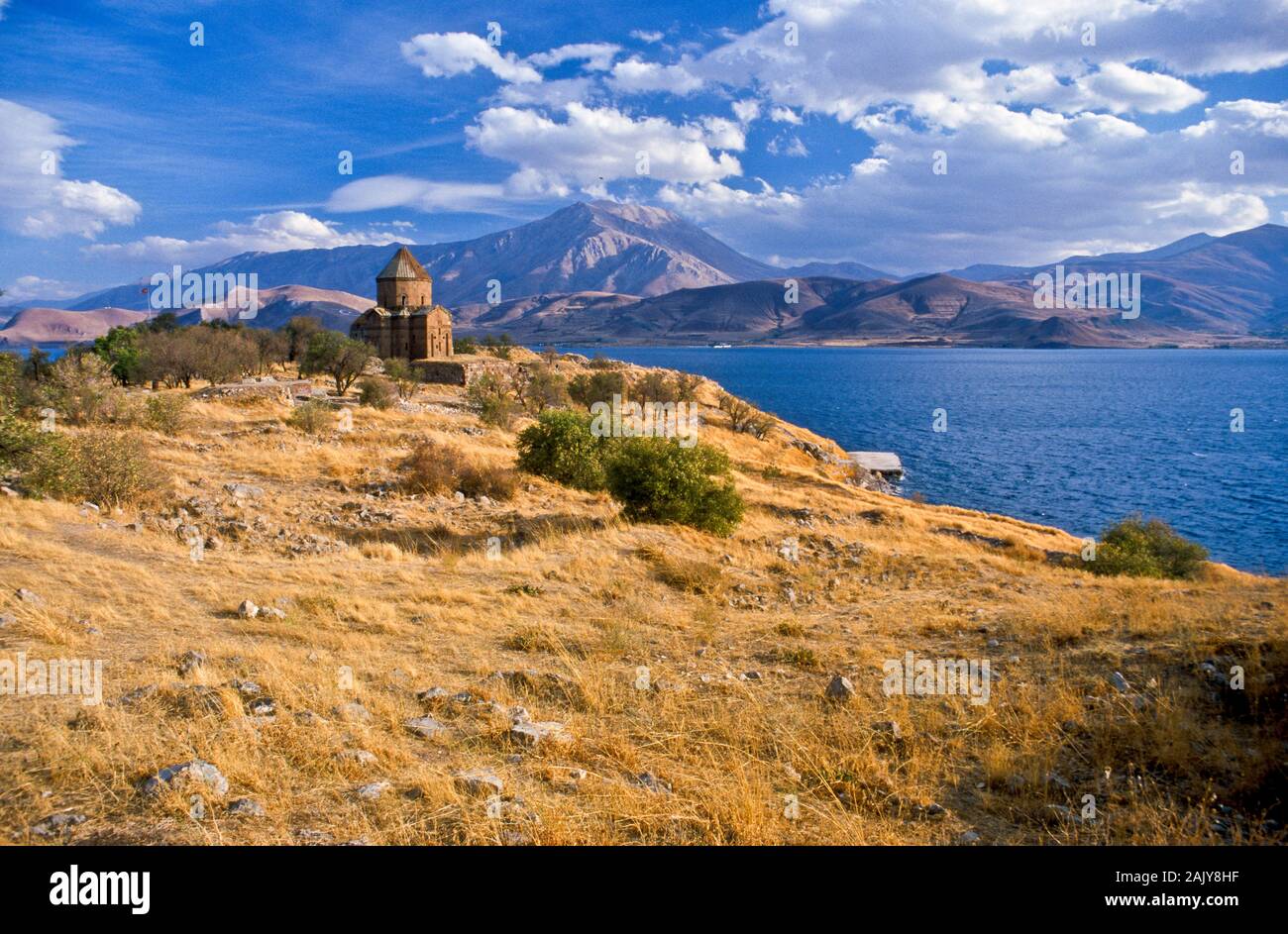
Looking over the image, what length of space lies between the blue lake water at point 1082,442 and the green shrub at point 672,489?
94.6ft

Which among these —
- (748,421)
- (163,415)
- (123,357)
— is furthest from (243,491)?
(748,421)

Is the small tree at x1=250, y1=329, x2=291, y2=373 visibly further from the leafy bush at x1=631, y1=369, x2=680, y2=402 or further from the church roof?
the leafy bush at x1=631, y1=369, x2=680, y2=402

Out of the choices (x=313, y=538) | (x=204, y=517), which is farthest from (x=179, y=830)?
(x=204, y=517)

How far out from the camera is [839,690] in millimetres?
8164

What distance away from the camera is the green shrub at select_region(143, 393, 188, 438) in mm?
→ 26016

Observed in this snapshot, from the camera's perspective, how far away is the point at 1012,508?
44.2 meters

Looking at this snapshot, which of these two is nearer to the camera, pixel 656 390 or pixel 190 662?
pixel 190 662

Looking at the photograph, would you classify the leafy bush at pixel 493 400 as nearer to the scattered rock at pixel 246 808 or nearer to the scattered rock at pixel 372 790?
the scattered rock at pixel 372 790

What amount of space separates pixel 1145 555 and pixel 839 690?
21.6m

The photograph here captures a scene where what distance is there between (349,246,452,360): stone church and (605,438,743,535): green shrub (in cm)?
4560

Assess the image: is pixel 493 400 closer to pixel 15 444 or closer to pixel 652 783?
pixel 15 444
